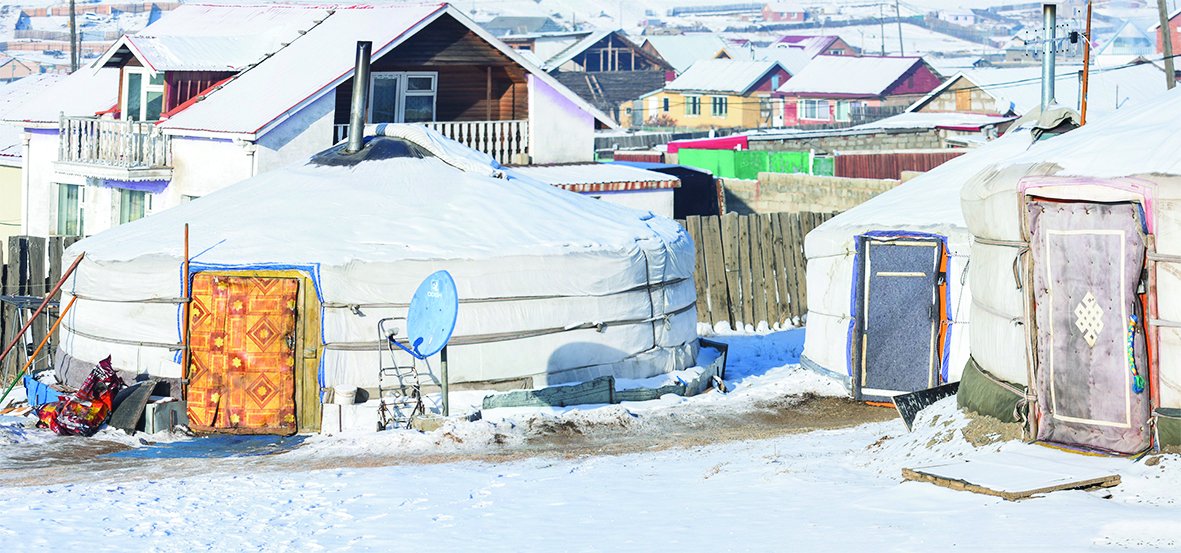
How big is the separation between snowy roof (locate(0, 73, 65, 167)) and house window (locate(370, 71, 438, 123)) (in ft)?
29.4

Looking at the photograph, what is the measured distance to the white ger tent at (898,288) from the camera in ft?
50.0

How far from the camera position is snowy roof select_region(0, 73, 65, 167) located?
30.7 metres

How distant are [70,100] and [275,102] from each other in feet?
24.5

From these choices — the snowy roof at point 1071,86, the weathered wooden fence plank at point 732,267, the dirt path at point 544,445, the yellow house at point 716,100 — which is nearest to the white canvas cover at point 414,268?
the dirt path at point 544,445

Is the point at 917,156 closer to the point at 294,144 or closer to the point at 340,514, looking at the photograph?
the point at 294,144

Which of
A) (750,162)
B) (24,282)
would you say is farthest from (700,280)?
(750,162)

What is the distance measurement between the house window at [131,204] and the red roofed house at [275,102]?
23 mm

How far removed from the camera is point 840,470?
10.9 metres

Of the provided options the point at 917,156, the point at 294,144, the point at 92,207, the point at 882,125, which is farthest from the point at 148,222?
the point at 882,125

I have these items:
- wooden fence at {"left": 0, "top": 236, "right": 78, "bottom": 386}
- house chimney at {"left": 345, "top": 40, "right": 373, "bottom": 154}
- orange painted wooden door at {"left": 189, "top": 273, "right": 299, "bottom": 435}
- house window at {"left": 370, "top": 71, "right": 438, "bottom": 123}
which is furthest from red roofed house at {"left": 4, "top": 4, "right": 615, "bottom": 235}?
orange painted wooden door at {"left": 189, "top": 273, "right": 299, "bottom": 435}

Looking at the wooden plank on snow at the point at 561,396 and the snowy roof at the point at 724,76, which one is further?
the snowy roof at the point at 724,76

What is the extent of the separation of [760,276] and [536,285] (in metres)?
7.02

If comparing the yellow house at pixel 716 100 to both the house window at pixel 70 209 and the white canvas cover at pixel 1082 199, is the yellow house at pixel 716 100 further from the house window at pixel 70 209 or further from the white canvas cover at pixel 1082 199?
the white canvas cover at pixel 1082 199

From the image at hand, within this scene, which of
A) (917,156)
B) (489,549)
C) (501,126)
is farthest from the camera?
(917,156)
